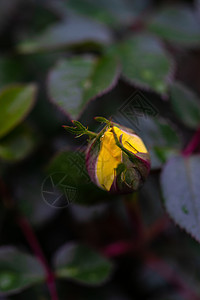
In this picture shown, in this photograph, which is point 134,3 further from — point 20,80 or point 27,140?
point 27,140

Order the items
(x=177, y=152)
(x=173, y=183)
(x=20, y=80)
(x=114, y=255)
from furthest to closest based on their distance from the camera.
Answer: (x=20, y=80) < (x=114, y=255) < (x=177, y=152) < (x=173, y=183)

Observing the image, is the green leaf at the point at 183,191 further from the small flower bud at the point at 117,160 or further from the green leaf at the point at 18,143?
the green leaf at the point at 18,143

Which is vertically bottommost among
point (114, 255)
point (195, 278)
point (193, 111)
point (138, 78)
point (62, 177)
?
point (195, 278)

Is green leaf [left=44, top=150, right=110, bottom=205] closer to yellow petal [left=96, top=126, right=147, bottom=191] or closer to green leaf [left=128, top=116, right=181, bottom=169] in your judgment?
yellow petal [left=96, top=126, right=147, bottom=191]

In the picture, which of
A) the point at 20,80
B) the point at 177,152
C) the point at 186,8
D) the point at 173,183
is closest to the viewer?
the point at 173,183

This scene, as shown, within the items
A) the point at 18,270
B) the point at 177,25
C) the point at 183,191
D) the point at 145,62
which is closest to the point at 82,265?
the point at 18,270

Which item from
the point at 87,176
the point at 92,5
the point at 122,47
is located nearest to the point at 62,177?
the point at 87,176
